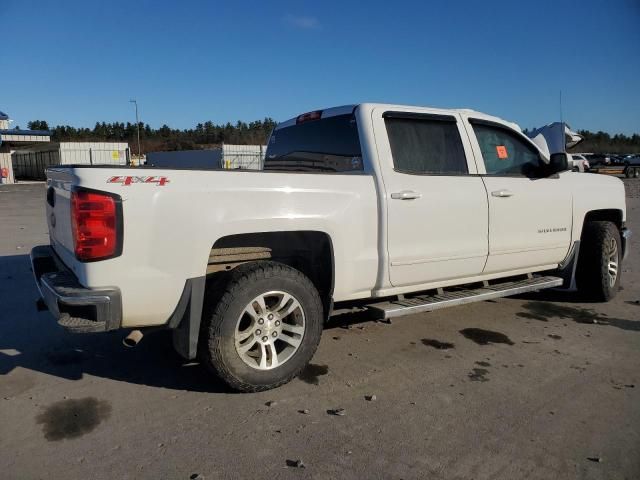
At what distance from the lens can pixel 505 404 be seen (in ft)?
10.6

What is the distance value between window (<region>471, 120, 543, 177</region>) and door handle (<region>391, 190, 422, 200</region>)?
1038mm

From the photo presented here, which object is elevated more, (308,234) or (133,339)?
(308,234)

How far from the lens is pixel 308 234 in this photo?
3.60 m

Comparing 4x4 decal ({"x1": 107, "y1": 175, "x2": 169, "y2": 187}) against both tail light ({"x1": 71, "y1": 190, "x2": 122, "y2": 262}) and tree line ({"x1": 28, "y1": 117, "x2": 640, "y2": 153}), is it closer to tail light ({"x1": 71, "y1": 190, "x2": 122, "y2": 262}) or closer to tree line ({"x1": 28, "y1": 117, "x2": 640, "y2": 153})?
tail light ({"x1": 71, "y1": 190, "x2": 122, "y2": 262})

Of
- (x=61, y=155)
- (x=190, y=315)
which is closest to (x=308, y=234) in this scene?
(x=190, y=315)

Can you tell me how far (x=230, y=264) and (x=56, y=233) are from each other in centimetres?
134

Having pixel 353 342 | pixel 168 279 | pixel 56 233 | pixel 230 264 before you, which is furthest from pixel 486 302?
pixel 56 233

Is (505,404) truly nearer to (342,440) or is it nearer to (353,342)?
(342,440)

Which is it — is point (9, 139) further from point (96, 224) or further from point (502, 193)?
point (502, 193)

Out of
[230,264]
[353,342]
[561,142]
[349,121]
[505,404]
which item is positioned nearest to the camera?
[505,404]

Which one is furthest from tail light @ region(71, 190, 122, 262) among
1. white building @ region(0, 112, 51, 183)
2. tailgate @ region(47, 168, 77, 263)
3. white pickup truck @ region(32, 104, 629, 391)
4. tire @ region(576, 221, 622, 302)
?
white building @ region(0, 112, 51, 183)

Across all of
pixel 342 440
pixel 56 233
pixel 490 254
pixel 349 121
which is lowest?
pixel 342 440

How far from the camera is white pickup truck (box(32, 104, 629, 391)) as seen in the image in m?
2.89

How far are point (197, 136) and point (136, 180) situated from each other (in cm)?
8882
